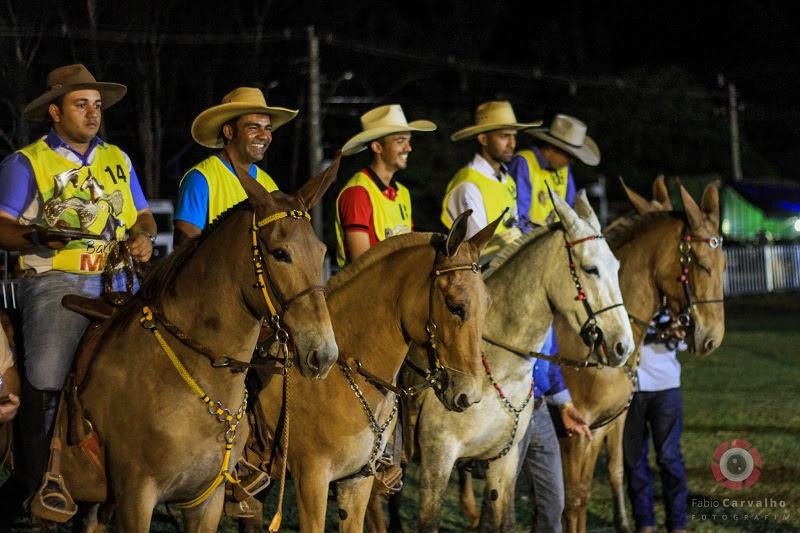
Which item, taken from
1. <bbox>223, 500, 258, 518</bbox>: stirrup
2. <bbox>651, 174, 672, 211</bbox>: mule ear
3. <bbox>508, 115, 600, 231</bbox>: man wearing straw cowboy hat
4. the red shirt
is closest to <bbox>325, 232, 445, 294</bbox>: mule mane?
the red shirt

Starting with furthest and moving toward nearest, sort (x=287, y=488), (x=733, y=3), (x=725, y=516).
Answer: (x=733, y=3) → (x=287, y=488) → (x=725, y=516)

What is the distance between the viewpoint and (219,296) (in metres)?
5.28

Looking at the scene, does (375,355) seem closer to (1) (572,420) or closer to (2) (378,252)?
(2) (378,252)

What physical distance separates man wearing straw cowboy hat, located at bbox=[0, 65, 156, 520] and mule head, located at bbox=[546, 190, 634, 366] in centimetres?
282

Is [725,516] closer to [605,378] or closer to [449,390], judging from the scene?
[605,378]

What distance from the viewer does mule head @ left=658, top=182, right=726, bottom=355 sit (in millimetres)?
8693

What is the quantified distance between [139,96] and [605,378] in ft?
93.1

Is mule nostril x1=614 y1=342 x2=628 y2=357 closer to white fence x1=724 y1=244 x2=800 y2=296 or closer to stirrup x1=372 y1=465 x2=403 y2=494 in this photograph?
stirrup x1=372 y1=465 x2=403 y2=494

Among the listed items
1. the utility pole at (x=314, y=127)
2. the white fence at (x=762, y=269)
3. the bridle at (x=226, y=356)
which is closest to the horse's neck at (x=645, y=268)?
the bridle at (x=226, y=356)

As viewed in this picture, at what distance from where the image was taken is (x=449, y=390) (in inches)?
238

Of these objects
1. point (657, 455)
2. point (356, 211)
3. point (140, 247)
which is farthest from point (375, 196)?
point (657, 455)

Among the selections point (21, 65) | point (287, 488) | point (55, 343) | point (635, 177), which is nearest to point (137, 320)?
point (55, 343)

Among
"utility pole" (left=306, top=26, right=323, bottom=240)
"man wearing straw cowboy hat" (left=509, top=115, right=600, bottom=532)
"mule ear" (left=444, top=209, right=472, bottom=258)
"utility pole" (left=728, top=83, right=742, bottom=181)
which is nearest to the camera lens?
"mule ear" (left=444, top=209, right=472, bottom=258)

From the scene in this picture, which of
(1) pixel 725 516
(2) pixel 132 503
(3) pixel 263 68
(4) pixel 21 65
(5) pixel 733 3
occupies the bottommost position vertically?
(1) pixel 725 516
